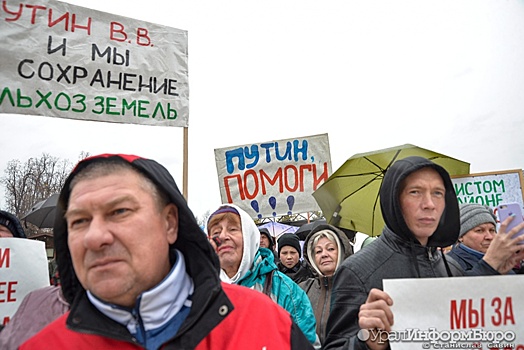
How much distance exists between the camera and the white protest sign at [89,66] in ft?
13.3

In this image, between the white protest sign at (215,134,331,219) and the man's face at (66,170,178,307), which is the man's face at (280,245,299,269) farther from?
the man's face at (66,170,178,307)

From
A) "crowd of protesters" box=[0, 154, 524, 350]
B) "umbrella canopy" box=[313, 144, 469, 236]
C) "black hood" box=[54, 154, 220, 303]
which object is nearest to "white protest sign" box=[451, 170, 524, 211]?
"umbrella canopy" box=[313, 144, 469, 236]

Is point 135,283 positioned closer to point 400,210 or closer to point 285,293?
point 400,210

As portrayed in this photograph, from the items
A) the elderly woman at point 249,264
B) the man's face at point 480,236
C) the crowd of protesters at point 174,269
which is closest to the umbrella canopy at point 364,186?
the man's face at point 480,236

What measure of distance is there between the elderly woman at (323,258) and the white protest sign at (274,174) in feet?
5.39

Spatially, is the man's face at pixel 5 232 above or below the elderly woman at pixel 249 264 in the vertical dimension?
above

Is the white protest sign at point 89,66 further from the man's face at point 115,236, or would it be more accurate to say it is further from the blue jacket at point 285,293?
the man's face at point 115,236

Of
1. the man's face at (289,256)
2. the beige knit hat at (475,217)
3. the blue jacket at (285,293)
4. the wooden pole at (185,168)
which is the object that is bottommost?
the man's face at (289,256)

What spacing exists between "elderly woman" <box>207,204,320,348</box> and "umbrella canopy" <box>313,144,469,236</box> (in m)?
1.35

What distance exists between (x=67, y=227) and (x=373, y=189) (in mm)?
3371

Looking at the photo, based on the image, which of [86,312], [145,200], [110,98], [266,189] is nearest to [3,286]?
[86,312]

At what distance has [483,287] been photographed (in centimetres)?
175

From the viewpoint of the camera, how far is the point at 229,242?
128 inches

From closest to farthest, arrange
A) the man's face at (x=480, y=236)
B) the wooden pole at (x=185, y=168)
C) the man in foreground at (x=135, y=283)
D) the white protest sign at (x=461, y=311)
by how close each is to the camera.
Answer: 1. the man in foreground at (x=135, y=283)
2. the white protest sign at (x=461, y=311)
3. the man's face at (x=480, y=236)
4. the wooden pole at (x=185, y=168)
